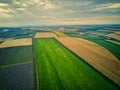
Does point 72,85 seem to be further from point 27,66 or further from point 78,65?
point 27,66

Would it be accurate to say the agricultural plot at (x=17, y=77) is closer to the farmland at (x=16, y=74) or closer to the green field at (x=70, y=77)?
the farmland at (x=16, y=74)

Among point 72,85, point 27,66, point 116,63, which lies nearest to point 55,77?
point 72,85

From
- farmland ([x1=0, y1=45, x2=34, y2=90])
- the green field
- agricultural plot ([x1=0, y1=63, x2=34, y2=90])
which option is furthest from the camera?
farmland ([x1=0, y1=45, x2=34, y2=90])

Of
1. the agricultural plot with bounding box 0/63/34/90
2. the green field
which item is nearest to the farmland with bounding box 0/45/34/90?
the agricultural plot with bounding box 0/63/34/90

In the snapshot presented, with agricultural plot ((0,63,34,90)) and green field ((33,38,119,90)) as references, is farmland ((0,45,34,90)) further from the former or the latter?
green field ((33,38,119,90))

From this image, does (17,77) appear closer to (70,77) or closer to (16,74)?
(16,74)

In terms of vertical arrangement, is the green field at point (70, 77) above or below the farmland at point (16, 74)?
above

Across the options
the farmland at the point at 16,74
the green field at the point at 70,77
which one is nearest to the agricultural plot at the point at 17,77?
the farmland at the point at 16,74

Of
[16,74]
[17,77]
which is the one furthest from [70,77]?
[16,74]
